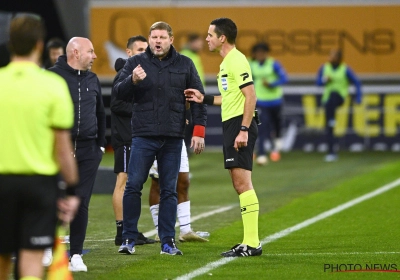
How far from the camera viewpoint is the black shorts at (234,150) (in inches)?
363

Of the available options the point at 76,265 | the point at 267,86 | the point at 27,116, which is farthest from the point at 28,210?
the point at 267,86

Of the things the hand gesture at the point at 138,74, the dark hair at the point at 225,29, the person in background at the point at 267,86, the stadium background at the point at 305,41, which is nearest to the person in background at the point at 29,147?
the hand gesture at the point at 138,74

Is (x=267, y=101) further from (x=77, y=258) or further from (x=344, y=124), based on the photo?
(x=77, y=258)

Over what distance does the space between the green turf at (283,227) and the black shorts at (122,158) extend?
32.7 inches

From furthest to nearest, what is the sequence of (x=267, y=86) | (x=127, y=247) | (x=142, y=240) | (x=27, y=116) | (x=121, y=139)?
(x=267, y=86) → (x=121, y=139) → (x=142, y=240) → (x=127, y=247) → (x=27, y=116)

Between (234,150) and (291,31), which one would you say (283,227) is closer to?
(234,150)

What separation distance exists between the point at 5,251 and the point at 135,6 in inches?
783

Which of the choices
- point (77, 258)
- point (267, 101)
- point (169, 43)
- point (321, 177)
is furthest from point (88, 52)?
point (267, 101)

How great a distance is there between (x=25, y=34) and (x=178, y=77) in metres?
3.70

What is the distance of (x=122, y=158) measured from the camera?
1041cm

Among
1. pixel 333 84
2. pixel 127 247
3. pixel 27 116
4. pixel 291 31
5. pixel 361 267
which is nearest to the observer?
pixel 27 116

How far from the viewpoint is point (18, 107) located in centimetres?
560

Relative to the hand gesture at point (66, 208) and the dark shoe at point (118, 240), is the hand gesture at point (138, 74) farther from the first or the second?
the hand gesture at point (66, 208)

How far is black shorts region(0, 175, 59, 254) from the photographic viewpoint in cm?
562
